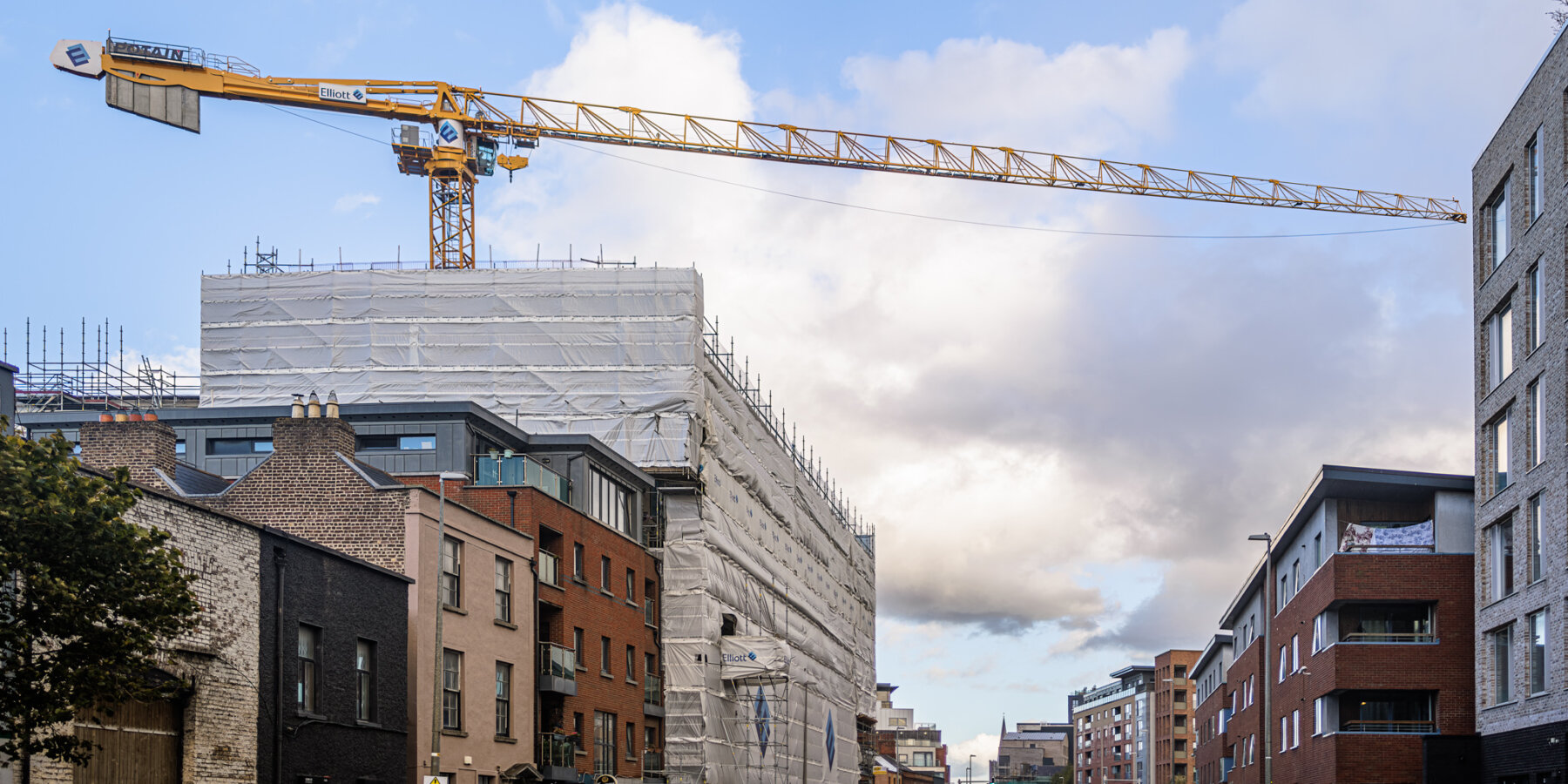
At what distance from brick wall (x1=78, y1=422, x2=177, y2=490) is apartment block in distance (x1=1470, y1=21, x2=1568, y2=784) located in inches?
1324

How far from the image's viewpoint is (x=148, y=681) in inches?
1112

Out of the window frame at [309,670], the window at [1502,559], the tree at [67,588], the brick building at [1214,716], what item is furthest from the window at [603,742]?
the brick building at [1214,716]

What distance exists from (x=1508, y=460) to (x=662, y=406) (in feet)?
112

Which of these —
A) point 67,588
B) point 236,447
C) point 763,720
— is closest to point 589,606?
point 236,447

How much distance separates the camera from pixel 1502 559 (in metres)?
44.0

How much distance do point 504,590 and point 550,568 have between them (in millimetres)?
3982

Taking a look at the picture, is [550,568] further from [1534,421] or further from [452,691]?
[1534,421]

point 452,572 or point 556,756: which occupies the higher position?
point 452,572

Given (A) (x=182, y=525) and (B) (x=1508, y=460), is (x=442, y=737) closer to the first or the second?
(A) (x=182, y=525)

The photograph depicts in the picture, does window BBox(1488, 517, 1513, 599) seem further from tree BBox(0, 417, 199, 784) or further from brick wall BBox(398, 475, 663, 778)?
tree BBox(0, 417, 199, 784)

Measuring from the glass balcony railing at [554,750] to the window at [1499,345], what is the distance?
28806mm

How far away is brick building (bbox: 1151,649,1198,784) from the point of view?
17450cm

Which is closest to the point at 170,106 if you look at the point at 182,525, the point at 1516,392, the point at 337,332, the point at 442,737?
the point at 337,332

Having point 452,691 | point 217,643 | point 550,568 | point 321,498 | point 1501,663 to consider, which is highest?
point 321,498
